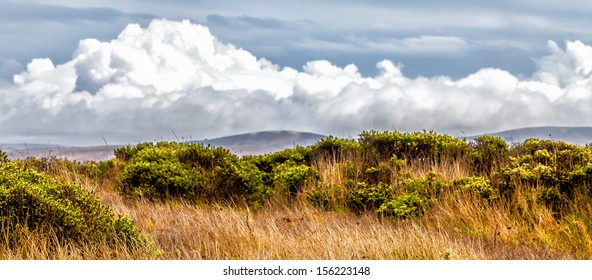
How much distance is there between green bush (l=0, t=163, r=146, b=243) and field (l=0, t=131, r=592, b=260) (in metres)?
0.02

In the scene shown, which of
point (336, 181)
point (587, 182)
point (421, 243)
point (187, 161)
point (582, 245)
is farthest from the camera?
point (187, 161)

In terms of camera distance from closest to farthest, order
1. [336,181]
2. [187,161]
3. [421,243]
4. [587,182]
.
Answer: [421,243], [587,182], [336,181], [187,161]

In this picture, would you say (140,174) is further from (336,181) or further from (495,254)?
(495,254)

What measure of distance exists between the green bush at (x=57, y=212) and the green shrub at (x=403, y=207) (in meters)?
4.39

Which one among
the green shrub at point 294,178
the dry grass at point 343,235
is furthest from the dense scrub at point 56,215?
the green shrub at point 294,178

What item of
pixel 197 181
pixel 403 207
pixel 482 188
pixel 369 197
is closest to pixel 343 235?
pixel 403 207

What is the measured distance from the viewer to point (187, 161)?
14391 mm

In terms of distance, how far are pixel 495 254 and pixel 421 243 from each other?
0.92 m

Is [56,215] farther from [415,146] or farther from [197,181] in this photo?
[415,146]

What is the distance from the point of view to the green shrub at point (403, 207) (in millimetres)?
10562

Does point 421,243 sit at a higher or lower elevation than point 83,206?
lower

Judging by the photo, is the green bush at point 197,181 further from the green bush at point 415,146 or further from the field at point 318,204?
the green bush at point 415,146

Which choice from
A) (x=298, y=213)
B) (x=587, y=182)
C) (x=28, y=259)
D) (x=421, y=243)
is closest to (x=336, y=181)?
(x=298, y=213)
